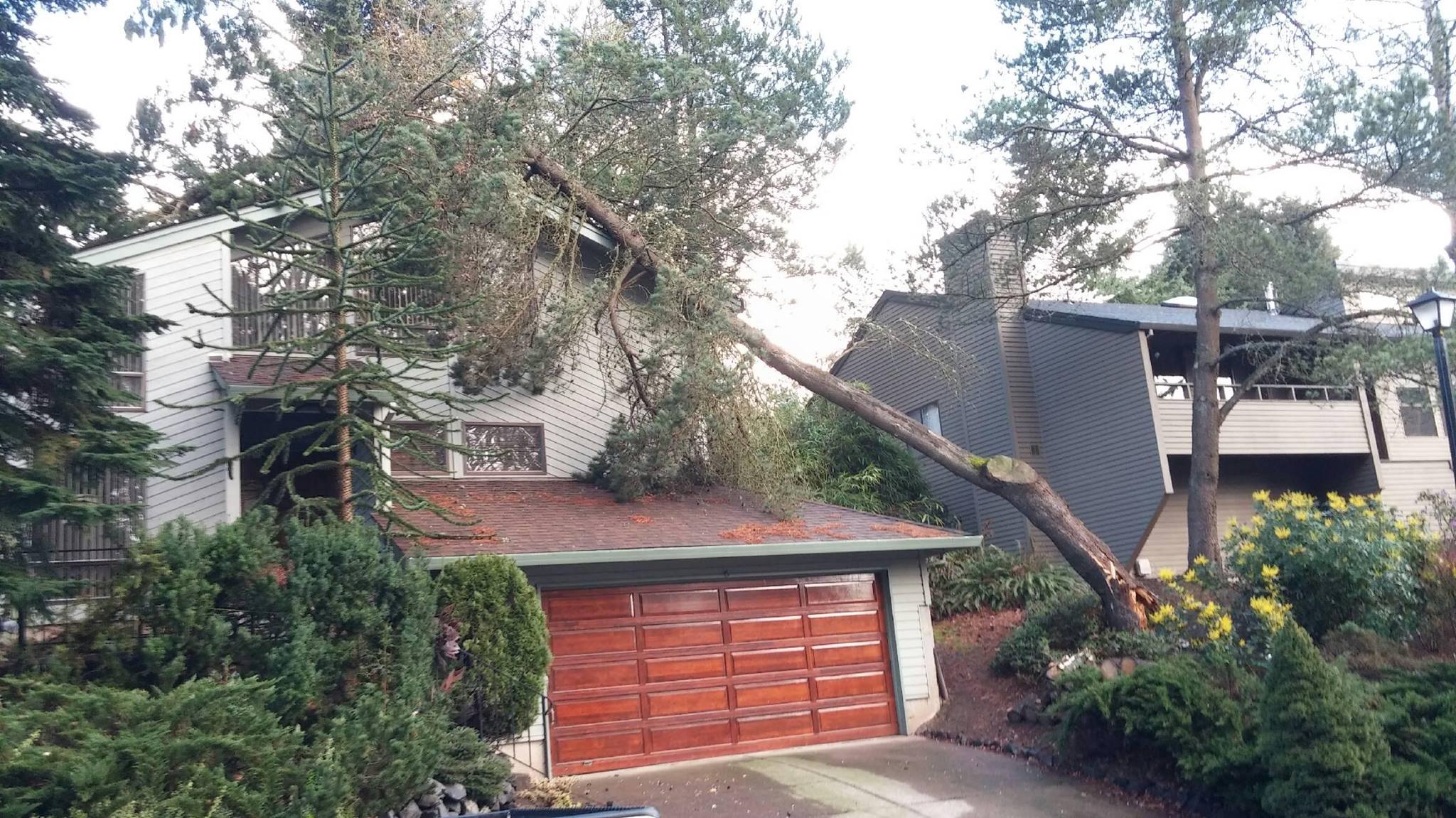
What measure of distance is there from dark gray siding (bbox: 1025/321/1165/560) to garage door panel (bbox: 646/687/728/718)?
9024 mm

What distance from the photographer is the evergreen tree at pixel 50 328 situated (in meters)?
7.48

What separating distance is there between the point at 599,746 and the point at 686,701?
3.62 ft

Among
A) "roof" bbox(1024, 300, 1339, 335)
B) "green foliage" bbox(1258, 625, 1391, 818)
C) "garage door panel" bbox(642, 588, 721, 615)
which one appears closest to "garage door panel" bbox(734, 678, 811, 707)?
"garage door panel" bbox(642, 588, 721, 615)

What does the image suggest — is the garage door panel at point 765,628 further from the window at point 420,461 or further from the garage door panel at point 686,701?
the window at point 420,461

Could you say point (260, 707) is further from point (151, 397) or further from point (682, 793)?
point (151, 397)

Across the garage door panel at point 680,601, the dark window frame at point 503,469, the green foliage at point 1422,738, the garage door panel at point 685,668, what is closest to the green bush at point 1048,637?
the garage door panel at point 685,668

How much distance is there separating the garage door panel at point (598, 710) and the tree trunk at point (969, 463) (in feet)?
15.1

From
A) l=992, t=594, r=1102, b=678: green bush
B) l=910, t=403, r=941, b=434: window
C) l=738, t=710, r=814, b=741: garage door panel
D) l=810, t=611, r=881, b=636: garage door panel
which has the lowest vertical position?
l=738, t=710, r=814, b=741: garage door panel

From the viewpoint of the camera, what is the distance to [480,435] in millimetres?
13898

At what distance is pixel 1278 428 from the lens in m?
19.2

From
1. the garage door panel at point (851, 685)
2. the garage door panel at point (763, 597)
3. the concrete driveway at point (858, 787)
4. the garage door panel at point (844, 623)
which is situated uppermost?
the garage door panel at point (763, 597)

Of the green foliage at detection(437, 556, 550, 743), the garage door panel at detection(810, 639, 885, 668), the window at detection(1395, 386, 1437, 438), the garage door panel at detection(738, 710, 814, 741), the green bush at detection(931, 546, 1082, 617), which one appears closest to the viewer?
the green foliage at detection(437, 556, 550, 743)

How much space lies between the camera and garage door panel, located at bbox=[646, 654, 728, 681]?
38.4 feet

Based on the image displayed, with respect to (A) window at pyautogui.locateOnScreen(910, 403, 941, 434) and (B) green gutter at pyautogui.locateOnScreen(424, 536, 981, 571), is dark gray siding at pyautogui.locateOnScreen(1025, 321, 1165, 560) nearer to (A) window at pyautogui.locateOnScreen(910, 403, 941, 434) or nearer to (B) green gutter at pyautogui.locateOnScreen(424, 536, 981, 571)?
(A) window at pyautogui.locateOnScreen(910, 403, 941, 434)
